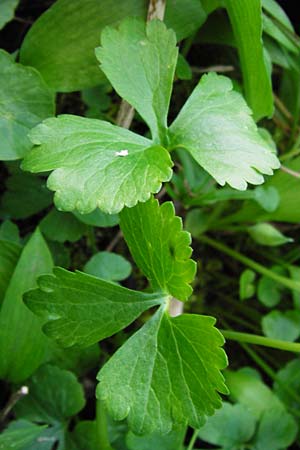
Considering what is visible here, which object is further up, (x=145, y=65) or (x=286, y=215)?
(x=145, y=65)

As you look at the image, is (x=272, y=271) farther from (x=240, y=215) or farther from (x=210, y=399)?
(x=210, y=399)

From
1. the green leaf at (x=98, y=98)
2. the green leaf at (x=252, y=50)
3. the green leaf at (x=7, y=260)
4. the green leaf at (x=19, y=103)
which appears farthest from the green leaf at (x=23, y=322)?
the green leaf at (x=252, y=50)

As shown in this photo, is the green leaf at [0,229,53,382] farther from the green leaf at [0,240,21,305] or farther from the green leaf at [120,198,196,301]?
the green leaf at [120,198,196,301]

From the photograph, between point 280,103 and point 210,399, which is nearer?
point 210,399

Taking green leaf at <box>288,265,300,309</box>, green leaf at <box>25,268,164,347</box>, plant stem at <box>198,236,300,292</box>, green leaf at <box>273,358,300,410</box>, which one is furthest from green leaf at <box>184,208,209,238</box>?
green leaf at <box>25,268,164,347</box>

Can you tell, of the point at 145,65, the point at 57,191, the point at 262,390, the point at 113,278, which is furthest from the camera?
the point at 262,390

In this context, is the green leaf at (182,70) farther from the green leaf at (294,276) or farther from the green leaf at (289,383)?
the green leaf at (289,383)

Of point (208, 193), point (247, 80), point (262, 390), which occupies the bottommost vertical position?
point (262, 390)

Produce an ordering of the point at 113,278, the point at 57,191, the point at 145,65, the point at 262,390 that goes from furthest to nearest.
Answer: the point at 262,390 → the point at 113,278 → the point at 145,65 → the point at 57,191

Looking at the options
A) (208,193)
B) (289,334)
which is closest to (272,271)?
(289,334)
